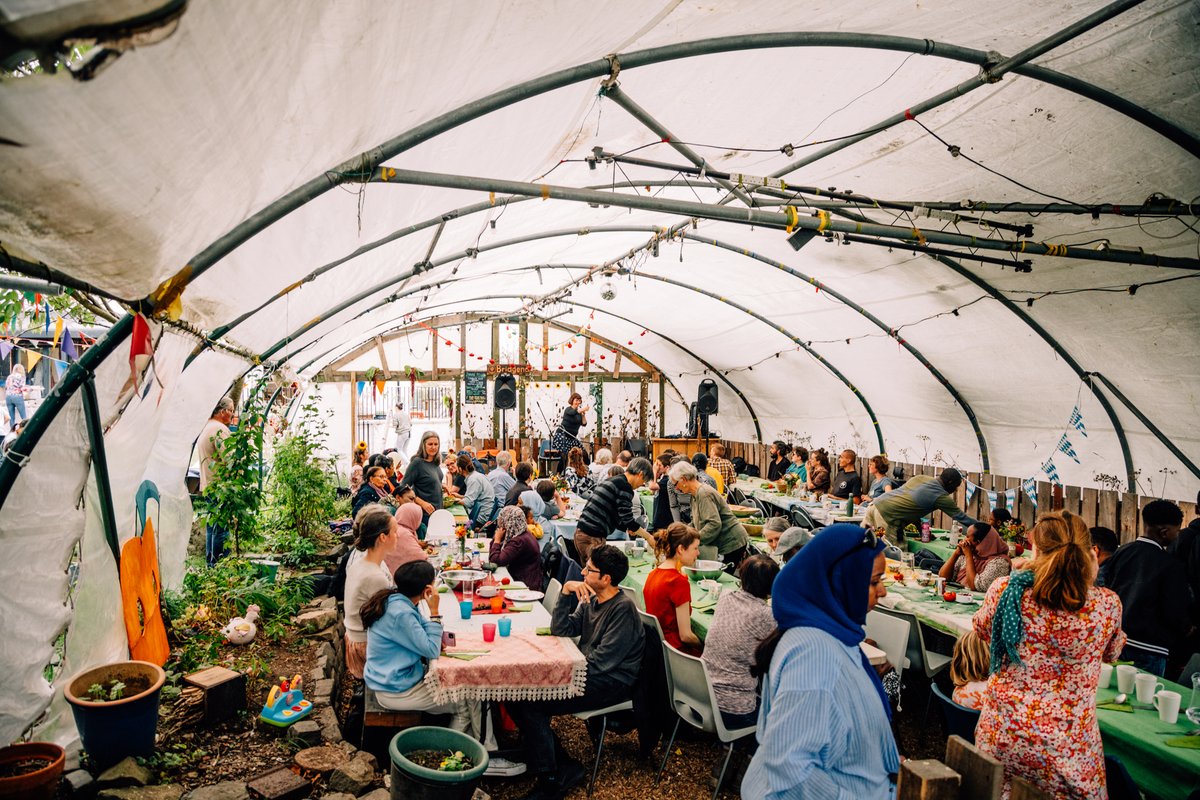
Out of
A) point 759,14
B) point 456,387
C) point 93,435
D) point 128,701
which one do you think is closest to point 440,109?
point 759,14

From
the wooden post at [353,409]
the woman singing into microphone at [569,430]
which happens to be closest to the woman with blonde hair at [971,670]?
the woman singing into microphone at [569,430]

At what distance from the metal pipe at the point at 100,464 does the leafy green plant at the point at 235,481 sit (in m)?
2.33

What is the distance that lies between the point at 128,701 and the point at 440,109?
309 cm

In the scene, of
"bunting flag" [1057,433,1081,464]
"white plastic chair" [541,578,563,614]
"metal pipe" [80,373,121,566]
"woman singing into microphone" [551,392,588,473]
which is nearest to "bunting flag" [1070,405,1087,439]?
"bunting flag" [1057,433,1081,464]

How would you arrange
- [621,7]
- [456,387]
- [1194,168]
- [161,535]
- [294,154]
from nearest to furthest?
[294,154] < [621,7] < [1194,168] < [161,535] < [456,387]

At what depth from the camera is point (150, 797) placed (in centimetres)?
305

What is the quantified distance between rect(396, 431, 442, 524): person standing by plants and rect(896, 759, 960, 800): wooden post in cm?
648

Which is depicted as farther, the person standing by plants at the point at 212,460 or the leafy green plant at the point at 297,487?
the leafy green plant at the point at 297,487

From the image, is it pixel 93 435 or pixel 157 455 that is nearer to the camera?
pixel 93 435

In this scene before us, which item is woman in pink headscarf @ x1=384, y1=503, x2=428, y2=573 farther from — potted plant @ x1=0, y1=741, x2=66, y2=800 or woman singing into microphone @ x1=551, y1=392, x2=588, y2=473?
woman singing into microphone @ x1=551, y1=392, x2=588, y2=473

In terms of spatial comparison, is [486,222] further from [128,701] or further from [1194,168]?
[1194,168]

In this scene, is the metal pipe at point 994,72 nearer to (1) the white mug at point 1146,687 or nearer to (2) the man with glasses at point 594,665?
(1) the white mug at point 1146,687

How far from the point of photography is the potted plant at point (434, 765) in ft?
9.77

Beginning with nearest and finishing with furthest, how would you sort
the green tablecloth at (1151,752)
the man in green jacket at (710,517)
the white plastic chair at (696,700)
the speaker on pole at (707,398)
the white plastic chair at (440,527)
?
the green tablecloth at (1151,752) → the white plastic chair at (696,700) → the man in green jacket at (710,517) → the white plastic chair at (440,527) → the speaker on pole at (707,398)
